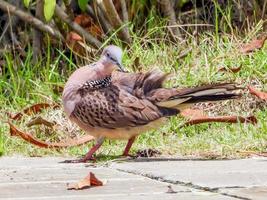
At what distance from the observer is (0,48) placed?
27.7 feet

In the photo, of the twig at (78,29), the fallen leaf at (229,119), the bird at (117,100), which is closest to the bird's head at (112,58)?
the bird at (117,100)

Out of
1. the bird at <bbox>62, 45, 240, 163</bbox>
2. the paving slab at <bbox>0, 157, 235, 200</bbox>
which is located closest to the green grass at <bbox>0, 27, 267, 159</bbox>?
the bird at <bbox>62, 45, 240, 163</bbox>

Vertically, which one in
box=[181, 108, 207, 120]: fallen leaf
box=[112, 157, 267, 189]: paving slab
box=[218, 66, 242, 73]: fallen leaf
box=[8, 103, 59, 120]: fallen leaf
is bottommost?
box=[112, 157, 267, 189]: paving slab

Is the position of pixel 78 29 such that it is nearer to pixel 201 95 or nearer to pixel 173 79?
pixel 173 79

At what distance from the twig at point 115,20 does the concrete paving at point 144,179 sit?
2.75 metres

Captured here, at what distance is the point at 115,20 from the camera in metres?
7.64

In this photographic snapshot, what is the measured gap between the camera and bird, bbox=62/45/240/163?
16.5 ft

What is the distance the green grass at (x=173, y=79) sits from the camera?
5.78 metres

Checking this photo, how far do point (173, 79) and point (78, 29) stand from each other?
3.71ft

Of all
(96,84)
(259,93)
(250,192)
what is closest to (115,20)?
(259,93)

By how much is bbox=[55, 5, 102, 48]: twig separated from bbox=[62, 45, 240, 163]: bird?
2.53m

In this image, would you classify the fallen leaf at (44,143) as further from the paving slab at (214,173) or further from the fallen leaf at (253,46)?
the fallen leaf at (253,46)

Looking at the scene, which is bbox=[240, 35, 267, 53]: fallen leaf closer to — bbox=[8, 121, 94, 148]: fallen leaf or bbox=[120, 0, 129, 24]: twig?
bbox=[120, 0, 129, 24]: twig

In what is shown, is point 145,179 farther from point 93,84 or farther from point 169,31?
point 169,31
